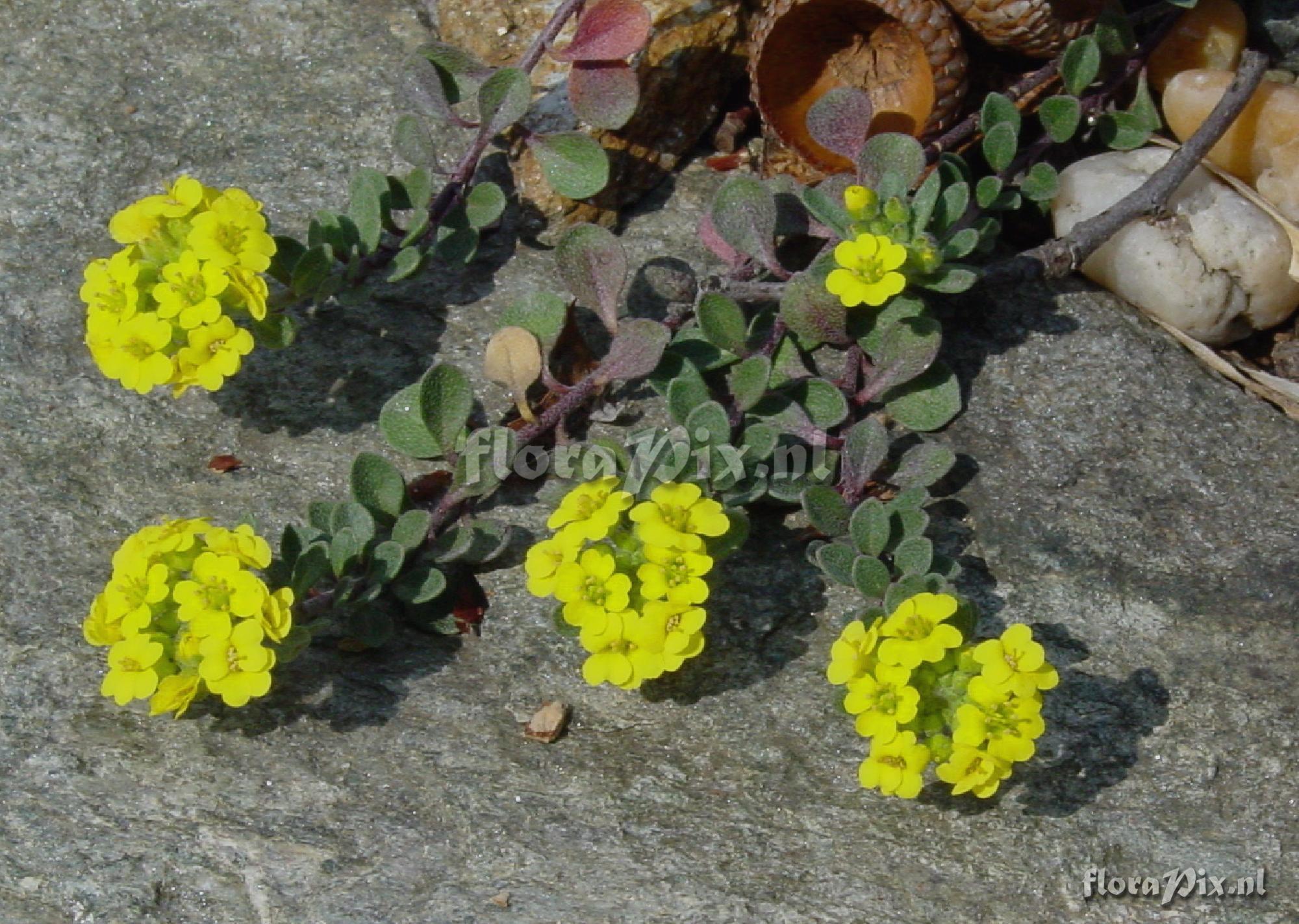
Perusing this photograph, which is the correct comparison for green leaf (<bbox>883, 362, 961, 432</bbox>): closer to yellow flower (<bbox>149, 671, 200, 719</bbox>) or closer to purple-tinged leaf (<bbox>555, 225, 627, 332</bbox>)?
purple-tinged leaf (<bbox>555, 225, 627, 332</bbox>)

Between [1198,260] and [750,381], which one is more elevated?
[750,381]

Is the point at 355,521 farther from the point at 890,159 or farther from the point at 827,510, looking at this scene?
the point at 890,159

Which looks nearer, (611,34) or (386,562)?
(386,562)

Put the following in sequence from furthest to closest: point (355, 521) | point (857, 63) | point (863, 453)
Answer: point (857, 63) → point (863, 453) → point (355, 521)

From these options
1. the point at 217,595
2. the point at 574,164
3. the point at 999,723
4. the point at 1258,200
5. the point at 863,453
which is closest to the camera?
the point at 999,723

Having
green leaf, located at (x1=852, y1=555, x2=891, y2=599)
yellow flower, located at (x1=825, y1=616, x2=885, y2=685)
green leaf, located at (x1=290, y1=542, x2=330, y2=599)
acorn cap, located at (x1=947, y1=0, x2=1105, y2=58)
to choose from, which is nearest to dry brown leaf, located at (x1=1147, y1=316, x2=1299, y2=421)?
acorn cap, located at (x1=947, y1=0, x2=1105, y2=58)

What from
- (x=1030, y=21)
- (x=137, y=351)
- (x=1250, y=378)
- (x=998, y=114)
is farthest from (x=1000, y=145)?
(x=137, y=351)
